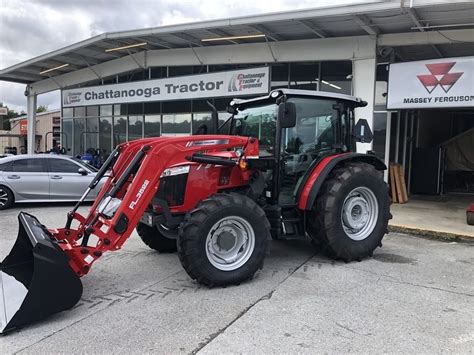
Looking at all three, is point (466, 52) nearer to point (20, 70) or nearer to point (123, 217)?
point (123, 217)

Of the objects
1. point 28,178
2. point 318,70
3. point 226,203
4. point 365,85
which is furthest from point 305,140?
point 28,178

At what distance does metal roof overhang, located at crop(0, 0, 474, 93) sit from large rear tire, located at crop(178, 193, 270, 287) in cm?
596

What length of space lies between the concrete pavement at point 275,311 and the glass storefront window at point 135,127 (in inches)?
460

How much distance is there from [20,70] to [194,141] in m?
16.4

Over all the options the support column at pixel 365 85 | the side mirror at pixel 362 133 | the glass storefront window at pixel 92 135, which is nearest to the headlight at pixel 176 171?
the side mirror at pixel 362 133

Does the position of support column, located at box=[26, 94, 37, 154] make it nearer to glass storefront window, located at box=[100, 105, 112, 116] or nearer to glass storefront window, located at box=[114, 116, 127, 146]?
glass storefront window, located at box=[100, 105, 112, 116]

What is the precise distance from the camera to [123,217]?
4.40 m

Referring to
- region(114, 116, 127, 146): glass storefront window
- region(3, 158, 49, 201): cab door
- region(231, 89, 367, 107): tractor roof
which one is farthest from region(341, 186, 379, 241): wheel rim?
region(114, 116, 127, 146): glass storefront window

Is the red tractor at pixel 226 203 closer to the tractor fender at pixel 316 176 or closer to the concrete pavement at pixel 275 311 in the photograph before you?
the tractor fender at pixel 316 176

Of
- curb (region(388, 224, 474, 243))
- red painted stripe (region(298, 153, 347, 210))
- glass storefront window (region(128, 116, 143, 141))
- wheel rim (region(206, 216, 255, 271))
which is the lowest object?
curb (region(388, 224, 474, 243))

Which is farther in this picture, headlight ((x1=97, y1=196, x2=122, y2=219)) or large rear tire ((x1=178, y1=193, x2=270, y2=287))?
headlight ((x1=97, y1=196, x2=122, y2=219))

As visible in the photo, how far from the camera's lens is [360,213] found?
6.07 metres

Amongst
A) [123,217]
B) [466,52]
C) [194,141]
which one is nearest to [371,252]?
[194,141]

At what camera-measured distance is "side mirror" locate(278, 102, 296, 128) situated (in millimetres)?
5074
